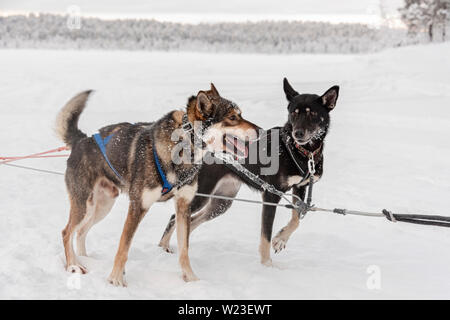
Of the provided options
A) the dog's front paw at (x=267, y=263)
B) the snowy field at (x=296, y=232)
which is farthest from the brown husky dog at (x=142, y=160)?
the dog's front paw at (x=267, y=263)

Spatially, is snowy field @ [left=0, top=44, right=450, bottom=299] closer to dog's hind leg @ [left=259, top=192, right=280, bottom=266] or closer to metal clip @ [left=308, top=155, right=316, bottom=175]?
dog's hind leg @ [left=259, top=192, right=280, bottom=266]

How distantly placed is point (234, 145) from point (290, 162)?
96 cm

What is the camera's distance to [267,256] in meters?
4.27

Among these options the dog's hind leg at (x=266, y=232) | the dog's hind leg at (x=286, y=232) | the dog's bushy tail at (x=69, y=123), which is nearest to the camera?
the dog's bushy tail at (x=69, y=123)

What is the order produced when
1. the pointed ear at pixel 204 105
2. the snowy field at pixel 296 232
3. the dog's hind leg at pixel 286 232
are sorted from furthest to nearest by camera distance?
the dog's hind leg at pixel 286 232 < the snowy field at pixel 296 232 < the pointed ear at pixel 204 105

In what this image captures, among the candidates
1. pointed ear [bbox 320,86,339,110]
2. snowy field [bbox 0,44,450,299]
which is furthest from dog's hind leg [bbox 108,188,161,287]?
pointed ear [bbox 320,86,339,110]

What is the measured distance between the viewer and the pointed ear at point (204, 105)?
11.0 ft

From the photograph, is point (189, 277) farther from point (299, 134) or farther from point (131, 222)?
point (299, 134)

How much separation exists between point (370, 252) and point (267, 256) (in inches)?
46.5

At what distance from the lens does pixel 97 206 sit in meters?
4.31

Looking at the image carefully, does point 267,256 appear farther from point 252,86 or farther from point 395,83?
point 252,86

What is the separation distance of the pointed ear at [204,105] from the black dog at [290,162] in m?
1.02

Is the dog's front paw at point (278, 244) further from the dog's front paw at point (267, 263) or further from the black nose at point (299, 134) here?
the black nose at point (299, 134)
